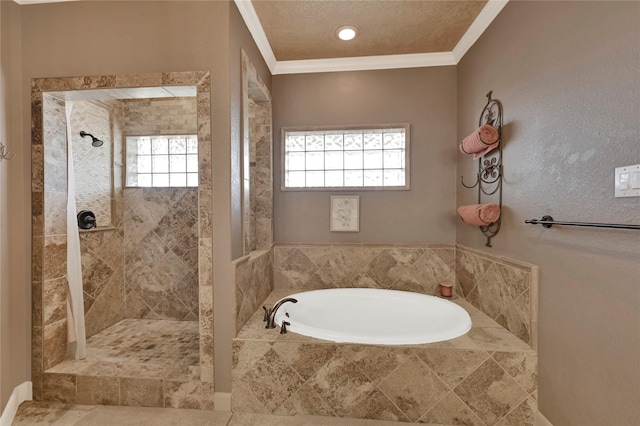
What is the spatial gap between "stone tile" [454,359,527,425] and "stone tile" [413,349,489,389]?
0.03m

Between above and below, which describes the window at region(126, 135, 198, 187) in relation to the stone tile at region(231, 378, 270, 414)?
above

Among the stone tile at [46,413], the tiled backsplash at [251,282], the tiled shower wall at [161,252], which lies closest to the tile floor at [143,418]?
the stone tile at [46,413]

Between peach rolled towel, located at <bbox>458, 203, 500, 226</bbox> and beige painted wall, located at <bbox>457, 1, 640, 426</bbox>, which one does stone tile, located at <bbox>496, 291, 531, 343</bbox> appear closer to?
beige painted wall, located at <bbox>457, 1, 640, 426</bbox>

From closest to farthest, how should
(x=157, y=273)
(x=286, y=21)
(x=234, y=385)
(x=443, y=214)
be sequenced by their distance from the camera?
(x=234, y=385), (x=286, y=21), (x=443, y=214), (x=157, y=273)

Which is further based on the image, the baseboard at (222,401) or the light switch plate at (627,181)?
the baseboard at (222,401)

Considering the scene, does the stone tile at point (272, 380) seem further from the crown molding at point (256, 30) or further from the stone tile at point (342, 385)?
the crown molding at point (256, 30)

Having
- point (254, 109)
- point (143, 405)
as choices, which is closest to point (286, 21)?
point (254, 109)

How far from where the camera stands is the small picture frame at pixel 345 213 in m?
2.66

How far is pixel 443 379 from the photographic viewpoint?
4.99ft

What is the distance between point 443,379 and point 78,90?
9.14ft

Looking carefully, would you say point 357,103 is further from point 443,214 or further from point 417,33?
point 443,214

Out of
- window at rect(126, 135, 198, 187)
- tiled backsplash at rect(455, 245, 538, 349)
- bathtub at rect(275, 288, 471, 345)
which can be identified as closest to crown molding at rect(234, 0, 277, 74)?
window at rect(126, 135, 198, 187)

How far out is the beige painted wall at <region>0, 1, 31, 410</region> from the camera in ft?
5.52

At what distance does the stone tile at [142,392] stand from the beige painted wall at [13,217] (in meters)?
0.67
